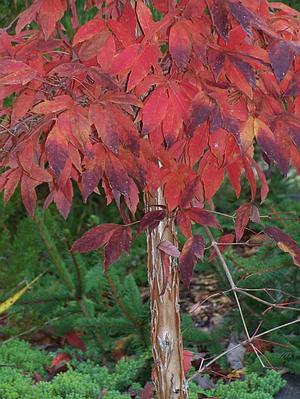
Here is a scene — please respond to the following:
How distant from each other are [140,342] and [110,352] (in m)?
0.31

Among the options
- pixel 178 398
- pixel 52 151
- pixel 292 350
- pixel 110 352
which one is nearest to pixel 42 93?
pixel 52 151

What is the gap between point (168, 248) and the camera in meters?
1.71

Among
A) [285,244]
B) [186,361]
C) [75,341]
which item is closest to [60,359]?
[75,341]

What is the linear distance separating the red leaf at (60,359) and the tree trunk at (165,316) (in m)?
1.24

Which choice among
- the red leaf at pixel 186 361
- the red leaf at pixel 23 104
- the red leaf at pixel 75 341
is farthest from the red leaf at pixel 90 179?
the red leaf at pixel 75 341

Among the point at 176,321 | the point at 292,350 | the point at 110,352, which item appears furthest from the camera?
the point at 110,352

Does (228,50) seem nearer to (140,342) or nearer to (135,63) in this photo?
(135,63)

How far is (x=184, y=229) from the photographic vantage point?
1688 millimetres

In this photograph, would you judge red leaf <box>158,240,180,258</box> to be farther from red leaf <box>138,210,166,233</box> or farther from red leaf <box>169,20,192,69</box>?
red leaf <box>169,20,192,69</box>

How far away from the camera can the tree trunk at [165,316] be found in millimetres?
1845

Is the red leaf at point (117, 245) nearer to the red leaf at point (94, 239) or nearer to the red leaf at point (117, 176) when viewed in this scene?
the red leaf at point (94, 239)

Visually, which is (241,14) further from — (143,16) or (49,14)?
(49,14)

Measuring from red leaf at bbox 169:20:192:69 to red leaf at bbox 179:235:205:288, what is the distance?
1.57ft

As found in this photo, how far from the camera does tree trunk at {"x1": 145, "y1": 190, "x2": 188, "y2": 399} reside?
6.05 feet
